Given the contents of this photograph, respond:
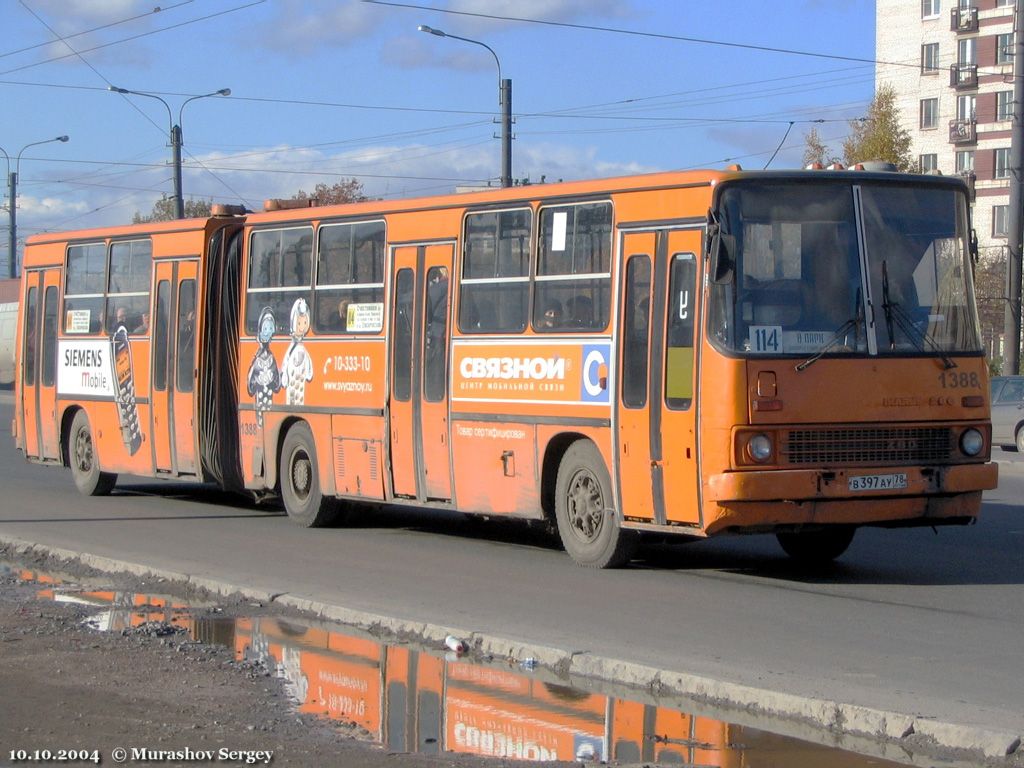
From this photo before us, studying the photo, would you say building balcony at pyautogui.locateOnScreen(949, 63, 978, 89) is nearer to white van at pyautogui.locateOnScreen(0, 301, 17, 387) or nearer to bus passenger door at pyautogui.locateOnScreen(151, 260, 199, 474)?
white van at pyautogui.locateOnScreen(0, 301, 17, 387)

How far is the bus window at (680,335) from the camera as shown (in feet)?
38.0

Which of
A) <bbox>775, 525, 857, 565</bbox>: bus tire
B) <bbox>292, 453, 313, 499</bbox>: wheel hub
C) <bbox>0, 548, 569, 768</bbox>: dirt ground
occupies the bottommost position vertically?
<bbox>0, 548, 569, 768</bbox>: dirt ground

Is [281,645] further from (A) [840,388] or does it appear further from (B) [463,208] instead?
(B) [463,208]

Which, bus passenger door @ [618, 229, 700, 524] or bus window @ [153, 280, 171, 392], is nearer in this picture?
bus passenger door @ [618, 229, 700, 524]

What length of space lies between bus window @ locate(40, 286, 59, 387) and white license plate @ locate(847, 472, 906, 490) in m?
12.6

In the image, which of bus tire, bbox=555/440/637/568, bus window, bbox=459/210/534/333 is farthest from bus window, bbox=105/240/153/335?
bus tire, bbox=555/440/637/568

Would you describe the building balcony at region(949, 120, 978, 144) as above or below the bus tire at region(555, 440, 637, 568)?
above

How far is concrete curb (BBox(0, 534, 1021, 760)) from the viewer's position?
691 centimetres

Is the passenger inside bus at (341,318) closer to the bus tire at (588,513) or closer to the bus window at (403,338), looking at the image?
the bus window at (403,338)

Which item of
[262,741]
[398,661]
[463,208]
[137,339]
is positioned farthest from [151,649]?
[137,339]

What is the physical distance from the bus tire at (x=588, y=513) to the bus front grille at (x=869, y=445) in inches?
68.4

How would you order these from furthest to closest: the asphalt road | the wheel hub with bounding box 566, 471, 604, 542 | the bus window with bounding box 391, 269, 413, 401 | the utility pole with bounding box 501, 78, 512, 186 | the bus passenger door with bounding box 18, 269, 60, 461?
the utility pole with bounding box 501, 78, 512, 186
the bus passenger door with bounding box 18, 269, 60, 461
the bus window with bounding box 391, 269, 413, 401
the wheel hub with bounding box 566, 471, 604, 542
the asphalt road

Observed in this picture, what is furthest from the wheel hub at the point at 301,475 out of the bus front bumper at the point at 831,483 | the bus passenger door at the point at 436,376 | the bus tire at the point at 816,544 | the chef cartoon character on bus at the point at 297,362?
the bus front bumper at the point at 831,483

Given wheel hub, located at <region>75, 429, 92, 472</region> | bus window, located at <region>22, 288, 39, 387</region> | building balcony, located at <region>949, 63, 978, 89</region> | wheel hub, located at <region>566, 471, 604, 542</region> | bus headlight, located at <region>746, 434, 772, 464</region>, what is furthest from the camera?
building balcony, located at <region>949, 63, 978, 89</region>
